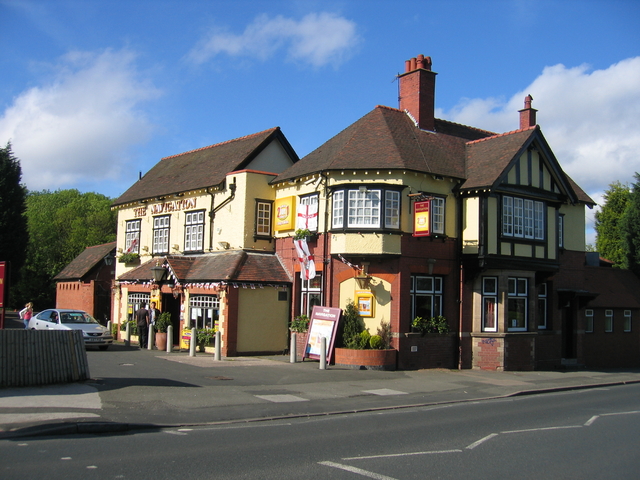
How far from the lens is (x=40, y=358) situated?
45.0ft

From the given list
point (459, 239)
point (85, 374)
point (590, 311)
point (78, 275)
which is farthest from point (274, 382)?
point (78, 275)

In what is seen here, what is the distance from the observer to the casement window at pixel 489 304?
22.2 metres

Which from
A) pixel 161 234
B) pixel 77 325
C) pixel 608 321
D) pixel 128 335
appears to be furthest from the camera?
pixel 161 234

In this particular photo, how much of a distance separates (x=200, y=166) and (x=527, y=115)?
15.4m

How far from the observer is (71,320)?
80.0ft

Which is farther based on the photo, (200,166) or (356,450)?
(200,166)

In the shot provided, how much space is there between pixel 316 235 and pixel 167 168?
1329cm

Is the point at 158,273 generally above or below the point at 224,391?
above

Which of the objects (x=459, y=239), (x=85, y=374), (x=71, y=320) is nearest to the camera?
(x=85, y=374)

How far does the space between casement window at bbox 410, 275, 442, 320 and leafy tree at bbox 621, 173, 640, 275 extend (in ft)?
57.5

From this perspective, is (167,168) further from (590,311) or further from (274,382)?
(590,311)

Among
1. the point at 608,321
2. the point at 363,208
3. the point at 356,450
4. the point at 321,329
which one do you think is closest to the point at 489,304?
the point at 363,208

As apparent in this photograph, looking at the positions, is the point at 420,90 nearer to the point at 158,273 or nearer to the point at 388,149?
the point at 388,149

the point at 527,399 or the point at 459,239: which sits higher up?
the point at 459,239
